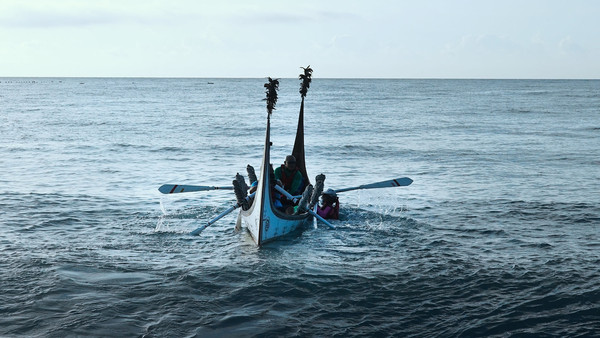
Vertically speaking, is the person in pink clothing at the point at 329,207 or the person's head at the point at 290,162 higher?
the person's head at the point at 290,162

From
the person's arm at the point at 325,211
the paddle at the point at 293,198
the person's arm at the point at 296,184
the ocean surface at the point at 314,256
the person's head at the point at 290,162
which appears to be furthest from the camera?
the person's arm at the point at 325,211

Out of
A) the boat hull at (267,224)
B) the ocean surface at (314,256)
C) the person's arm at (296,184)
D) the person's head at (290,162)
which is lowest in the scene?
the ocean surface at (314,256)

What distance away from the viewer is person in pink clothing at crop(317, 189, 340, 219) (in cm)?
1827

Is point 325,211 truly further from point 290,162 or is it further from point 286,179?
point 290,162

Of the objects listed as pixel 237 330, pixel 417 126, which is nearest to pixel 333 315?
pixel 237 330

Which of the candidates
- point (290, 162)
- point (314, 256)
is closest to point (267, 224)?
point (314, 256)

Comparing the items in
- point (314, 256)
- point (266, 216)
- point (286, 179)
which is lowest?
point (314, 256)

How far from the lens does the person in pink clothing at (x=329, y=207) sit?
59.9ft

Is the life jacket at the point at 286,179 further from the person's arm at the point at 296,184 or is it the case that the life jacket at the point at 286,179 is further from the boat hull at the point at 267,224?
the boat hull at the point at 267,224

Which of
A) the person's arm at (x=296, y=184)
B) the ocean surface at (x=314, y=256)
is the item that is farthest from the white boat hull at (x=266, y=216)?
the person's arm at (x=296, y=184)

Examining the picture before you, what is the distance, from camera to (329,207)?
18297mm

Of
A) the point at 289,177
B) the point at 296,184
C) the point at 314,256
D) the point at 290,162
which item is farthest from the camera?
the point at 296,184

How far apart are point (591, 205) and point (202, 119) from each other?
48.6m

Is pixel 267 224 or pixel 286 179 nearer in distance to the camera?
pixel 267 224
